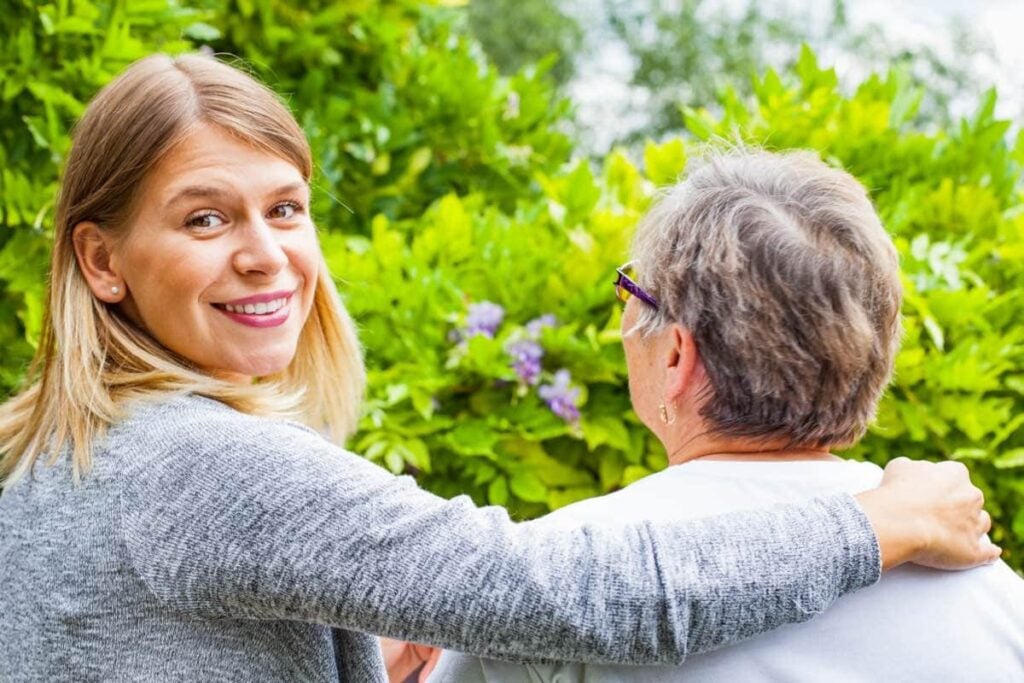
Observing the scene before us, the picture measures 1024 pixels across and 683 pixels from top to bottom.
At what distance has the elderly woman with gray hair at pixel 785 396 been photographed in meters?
1.68

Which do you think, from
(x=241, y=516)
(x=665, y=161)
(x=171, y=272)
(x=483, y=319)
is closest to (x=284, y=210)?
(x=171, y=272)

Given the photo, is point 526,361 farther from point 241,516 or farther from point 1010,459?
point 241,516

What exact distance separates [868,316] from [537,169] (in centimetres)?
288

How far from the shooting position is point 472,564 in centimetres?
158

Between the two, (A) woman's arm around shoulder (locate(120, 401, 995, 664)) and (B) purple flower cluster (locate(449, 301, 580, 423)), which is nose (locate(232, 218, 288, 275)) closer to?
(A) woman's arm around shoulder (locate(120, 401, 995, 664))

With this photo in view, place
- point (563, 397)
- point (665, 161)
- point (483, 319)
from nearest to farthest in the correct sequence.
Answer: point (563, 397) → point (483, 319) → point (665, 161)

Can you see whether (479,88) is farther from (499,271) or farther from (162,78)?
(162,78)

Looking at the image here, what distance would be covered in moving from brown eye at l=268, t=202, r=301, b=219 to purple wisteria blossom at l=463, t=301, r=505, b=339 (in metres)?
1.20

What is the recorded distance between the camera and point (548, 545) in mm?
1618

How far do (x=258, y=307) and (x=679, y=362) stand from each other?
71cm

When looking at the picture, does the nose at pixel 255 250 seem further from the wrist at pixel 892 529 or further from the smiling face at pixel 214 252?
the wrist at pixel 892 529

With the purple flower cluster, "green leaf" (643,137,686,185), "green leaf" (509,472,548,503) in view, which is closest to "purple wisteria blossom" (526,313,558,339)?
the purple flower cluster

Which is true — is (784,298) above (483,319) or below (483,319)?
above

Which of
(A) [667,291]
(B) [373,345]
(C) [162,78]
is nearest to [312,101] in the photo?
(B) [373,345]
